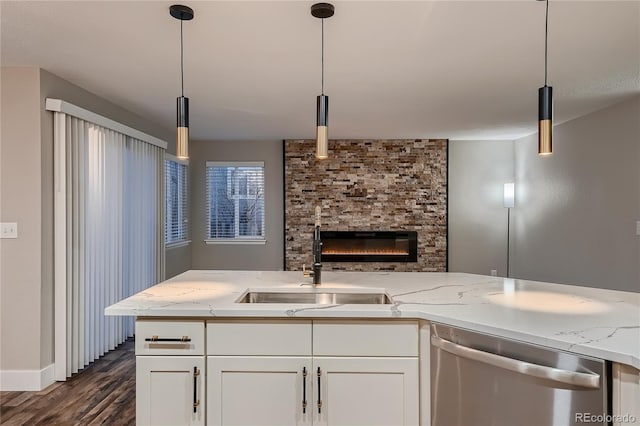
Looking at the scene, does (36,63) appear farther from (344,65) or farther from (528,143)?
(528,143)

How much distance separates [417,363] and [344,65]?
82.1 inches

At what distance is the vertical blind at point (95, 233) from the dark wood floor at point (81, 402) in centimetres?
20

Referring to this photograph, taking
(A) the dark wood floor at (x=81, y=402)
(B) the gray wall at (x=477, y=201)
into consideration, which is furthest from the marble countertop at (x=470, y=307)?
(B) the gray wall at (x=477, y=201)

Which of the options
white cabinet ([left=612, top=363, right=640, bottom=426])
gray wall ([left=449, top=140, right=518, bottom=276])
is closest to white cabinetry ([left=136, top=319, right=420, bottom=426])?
white cabinet ([left=612, top=363, right=640, bottom=426])

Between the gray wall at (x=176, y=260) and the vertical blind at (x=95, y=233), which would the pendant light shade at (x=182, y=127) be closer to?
the vertical blind at (x=95, y=233)

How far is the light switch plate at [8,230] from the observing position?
3.07 metres

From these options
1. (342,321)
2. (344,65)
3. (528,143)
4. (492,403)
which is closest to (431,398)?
(492,403)

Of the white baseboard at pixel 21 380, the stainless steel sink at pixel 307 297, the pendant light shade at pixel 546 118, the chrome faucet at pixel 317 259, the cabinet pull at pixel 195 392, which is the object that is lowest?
the white baseboard at pixel 21 380

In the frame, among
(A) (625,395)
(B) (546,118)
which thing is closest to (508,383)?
(A) (625,395)

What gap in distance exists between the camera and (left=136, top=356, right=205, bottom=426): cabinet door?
1.88 metres

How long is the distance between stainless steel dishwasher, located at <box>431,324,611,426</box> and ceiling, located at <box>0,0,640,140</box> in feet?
5.46

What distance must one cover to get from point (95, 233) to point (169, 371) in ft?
7.35

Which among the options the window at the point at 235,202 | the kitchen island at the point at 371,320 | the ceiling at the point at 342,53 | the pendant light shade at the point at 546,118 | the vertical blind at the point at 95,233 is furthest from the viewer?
the window at the point at 235,202

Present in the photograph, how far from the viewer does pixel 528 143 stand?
602cm
